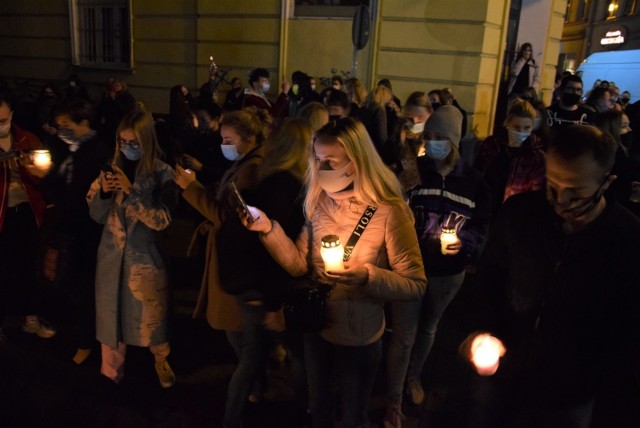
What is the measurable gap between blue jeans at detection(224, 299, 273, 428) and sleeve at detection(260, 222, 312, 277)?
0.32 m

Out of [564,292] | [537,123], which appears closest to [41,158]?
[564,292]

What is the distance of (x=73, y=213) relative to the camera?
3.73 meters

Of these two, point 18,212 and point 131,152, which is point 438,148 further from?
point 18,212

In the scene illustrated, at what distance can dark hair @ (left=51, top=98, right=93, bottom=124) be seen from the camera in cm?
376

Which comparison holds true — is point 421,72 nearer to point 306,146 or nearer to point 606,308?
point 306,146

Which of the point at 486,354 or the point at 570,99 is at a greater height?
the point at 570,99

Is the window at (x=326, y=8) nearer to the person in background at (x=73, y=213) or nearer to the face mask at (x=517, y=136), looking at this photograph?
the face mask at (x=517, y=136)

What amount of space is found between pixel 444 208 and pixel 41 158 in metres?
2.73

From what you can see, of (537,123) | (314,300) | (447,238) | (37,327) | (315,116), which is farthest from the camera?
(537,123)

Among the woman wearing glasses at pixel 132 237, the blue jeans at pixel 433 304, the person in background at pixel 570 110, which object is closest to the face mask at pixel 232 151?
the woman wearing glasses at pixel 132 237

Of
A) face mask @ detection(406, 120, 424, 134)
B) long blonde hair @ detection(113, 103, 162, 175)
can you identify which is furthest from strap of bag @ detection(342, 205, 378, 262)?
face mask @ detection(406, 120, 424, 134)

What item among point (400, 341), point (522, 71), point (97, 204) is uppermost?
point (522, 71)

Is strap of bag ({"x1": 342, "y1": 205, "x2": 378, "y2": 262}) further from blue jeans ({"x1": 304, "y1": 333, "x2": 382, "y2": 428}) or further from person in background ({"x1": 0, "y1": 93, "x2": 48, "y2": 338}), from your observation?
person in background ({"x1": 0, "y1": 93, "x2": 48, "y2": 338})

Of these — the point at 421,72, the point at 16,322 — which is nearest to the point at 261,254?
the point at 16,322
